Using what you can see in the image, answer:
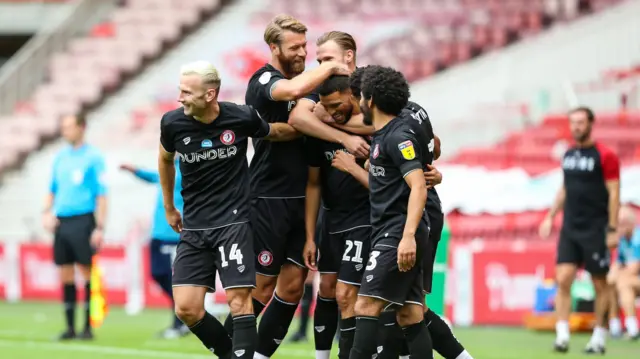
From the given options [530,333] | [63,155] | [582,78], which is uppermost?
[582,78]

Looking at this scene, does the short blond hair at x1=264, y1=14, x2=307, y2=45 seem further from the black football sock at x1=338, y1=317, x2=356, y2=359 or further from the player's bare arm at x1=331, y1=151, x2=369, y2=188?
the black football sock at x1=338, y1=317, x2=356, y2=359

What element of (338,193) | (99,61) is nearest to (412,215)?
(338,193)

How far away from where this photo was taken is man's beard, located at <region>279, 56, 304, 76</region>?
26.5ft

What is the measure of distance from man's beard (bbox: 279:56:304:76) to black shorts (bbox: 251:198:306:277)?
81 centimetres

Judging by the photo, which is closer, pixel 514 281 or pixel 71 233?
pixel 71 233

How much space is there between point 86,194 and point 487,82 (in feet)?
43.0

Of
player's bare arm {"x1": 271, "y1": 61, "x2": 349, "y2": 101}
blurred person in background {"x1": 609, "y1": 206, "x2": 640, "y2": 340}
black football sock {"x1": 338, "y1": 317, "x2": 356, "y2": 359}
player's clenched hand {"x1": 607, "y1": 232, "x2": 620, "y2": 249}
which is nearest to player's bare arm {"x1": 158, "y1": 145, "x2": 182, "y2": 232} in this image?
player's bare arm {"x1": 271, "y1": 61, "x2": 349, "y2": 101}

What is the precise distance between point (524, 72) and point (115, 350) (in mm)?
14365

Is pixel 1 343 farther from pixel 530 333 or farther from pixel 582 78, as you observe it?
pixel 582 78

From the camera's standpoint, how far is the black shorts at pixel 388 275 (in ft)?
23.9

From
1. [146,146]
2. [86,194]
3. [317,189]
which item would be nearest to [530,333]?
[86,194]

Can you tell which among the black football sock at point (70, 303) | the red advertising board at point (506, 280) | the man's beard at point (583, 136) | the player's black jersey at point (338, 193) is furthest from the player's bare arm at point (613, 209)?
the black football sock at point (70, 303)

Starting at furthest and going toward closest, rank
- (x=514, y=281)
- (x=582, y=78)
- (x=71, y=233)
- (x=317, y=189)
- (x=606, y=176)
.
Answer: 1. (x=582, y=78)
2. (x=514, y=281)
3. (x=71, y=233)
4. (x=606, y=176)
5. (x=317, y=189)

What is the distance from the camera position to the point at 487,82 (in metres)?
24.2
